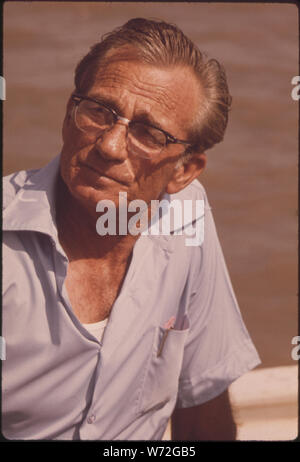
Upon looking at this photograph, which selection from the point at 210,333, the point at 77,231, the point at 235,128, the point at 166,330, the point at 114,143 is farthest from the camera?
the point at 235,128

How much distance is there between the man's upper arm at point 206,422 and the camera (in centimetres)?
197

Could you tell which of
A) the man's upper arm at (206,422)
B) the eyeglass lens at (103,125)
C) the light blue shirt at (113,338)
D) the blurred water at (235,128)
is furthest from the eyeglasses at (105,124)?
the blurred water at (235,128)

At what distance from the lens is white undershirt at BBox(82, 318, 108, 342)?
1.60 metres

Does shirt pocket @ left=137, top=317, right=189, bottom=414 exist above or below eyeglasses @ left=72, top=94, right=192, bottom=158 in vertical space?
below

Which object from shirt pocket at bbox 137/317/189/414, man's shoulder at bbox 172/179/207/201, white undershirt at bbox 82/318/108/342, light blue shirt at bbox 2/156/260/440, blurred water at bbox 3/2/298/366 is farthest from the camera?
blurred water at bbox 3/2/298/366

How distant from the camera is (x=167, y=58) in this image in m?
1.58

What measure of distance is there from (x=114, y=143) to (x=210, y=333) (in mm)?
659

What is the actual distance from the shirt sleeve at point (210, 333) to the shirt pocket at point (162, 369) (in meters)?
0.06

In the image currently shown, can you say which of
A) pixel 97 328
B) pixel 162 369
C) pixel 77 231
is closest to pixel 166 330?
pixel 162 369

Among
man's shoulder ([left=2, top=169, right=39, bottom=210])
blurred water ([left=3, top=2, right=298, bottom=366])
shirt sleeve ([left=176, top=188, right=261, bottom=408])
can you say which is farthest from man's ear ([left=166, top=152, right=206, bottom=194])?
blurred water ([left=3, top=2, right=298, bottom=366])

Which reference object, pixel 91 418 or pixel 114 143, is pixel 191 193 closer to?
pixel 114 143

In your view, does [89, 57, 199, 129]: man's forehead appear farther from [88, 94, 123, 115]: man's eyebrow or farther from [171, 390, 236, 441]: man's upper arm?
[171, 390, 236, 441]: man's upper arm
